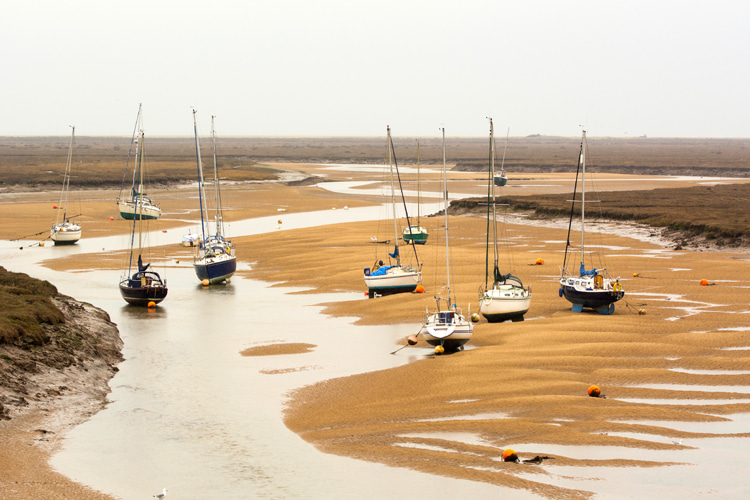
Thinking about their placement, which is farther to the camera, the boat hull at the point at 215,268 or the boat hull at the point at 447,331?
the boat hull at the point at 215,268

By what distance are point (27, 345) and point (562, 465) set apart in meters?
17.7

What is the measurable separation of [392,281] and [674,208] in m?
41.1

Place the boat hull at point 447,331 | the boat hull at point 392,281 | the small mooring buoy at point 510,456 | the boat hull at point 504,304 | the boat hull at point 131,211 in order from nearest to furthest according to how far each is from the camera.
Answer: the small mooring buoy at point 510,456 → the boat hull at point 447,331 → the boat hull at point 504,304 → the boat hull at point 392,281 → the boat hull at point 131,211

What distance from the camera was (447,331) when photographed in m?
30.3

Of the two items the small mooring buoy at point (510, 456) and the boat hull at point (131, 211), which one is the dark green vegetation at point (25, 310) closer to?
the small mooring buoy at point (510, 456)

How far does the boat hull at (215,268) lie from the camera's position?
47.4 meters

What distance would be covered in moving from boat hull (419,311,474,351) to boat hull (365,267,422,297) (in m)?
10.5

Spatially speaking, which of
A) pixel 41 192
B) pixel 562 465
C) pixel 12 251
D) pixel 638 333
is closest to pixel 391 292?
pixel 638 333

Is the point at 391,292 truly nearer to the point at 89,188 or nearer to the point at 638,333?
the point at 638,333

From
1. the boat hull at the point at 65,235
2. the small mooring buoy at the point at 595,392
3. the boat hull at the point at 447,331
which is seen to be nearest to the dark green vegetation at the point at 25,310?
the boat hull at the point at 447,331

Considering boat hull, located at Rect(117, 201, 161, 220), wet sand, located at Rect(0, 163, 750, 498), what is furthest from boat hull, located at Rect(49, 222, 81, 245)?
wet sand, located at Rect(0, 163, 750, 498)

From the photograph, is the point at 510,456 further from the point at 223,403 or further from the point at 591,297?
the point at 591,297

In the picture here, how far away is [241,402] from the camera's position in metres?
25.5

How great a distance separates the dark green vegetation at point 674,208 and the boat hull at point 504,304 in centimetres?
2735
